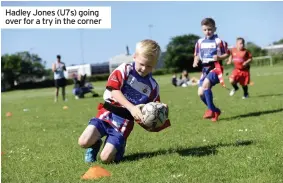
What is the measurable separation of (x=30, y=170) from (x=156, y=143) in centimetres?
226

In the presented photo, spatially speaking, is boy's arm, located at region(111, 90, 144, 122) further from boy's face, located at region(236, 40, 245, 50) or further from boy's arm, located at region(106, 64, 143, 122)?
boy's face, located at region(236, 40, 245, 50)

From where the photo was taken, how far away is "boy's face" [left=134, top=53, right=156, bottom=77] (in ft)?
19.0

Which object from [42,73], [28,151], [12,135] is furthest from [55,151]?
[42,73]

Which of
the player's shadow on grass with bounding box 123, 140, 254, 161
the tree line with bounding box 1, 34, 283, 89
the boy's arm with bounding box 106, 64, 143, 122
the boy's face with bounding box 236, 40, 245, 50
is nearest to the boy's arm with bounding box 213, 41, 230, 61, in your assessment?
the player's shadow on grass with bounding box 123, 140, 254, 161

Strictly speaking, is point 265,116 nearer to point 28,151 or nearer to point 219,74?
point 219,74

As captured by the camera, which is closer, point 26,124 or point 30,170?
point 30,170

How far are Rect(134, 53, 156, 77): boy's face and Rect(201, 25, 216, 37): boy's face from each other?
13.8 feet

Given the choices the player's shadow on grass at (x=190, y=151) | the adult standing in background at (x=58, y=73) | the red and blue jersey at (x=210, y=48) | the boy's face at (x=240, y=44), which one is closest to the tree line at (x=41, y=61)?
the adult standing in background at (x=58, y=73)

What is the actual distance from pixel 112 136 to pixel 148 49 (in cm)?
130

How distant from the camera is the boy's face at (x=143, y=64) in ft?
19.0

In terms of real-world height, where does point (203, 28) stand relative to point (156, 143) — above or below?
above

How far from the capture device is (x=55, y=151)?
23.2ft

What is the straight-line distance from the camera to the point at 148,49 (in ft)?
18.7

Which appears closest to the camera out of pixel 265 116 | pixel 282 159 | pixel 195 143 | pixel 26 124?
pixel 282 159
